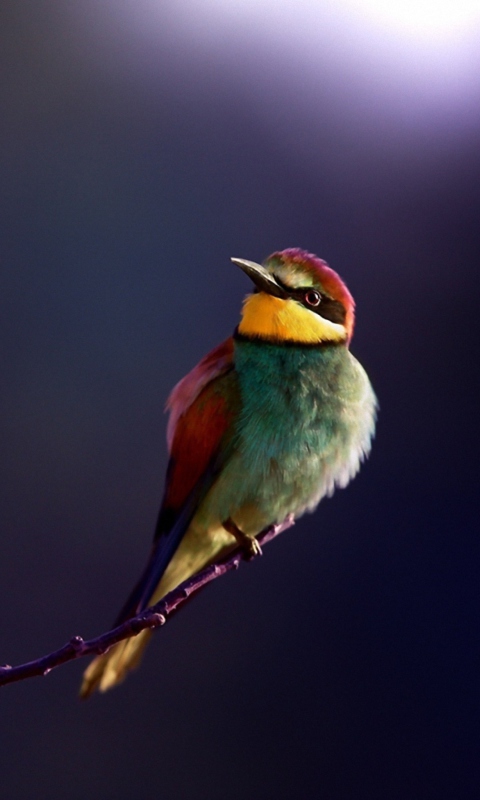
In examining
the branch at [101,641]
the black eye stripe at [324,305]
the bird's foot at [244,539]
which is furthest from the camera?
the bird's foot at [244,539]

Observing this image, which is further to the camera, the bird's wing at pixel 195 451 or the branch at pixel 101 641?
the bird's wing at pixel 195 451

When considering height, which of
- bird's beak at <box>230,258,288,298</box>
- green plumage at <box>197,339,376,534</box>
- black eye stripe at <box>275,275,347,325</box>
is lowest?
green plumage at <box>197,339,376,534</box>

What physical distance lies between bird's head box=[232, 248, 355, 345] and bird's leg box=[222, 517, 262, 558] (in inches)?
12.4

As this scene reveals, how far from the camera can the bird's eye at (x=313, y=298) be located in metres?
1.27

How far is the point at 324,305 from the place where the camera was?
131cm

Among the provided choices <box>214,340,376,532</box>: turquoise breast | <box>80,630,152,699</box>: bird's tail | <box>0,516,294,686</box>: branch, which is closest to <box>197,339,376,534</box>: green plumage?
<box>214,340,376,532</box>: turquoise breast

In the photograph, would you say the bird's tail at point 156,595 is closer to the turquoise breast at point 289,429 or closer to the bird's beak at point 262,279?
the turquoise breast at point 289,429

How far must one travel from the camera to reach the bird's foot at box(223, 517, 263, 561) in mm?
1359

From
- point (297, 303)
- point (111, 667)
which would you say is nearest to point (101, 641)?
point (111, 667)

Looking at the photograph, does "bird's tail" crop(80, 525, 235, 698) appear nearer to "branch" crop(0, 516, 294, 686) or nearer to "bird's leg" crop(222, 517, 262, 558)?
"bird's leg" crop(222, 517, 262, 558)

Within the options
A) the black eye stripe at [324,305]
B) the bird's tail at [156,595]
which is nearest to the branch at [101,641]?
the bird's tail at [156,595]

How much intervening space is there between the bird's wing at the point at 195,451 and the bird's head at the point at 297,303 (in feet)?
0.34

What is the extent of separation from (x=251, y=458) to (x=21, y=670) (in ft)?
2.14

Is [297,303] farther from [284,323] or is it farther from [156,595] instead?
→ [156,595]
